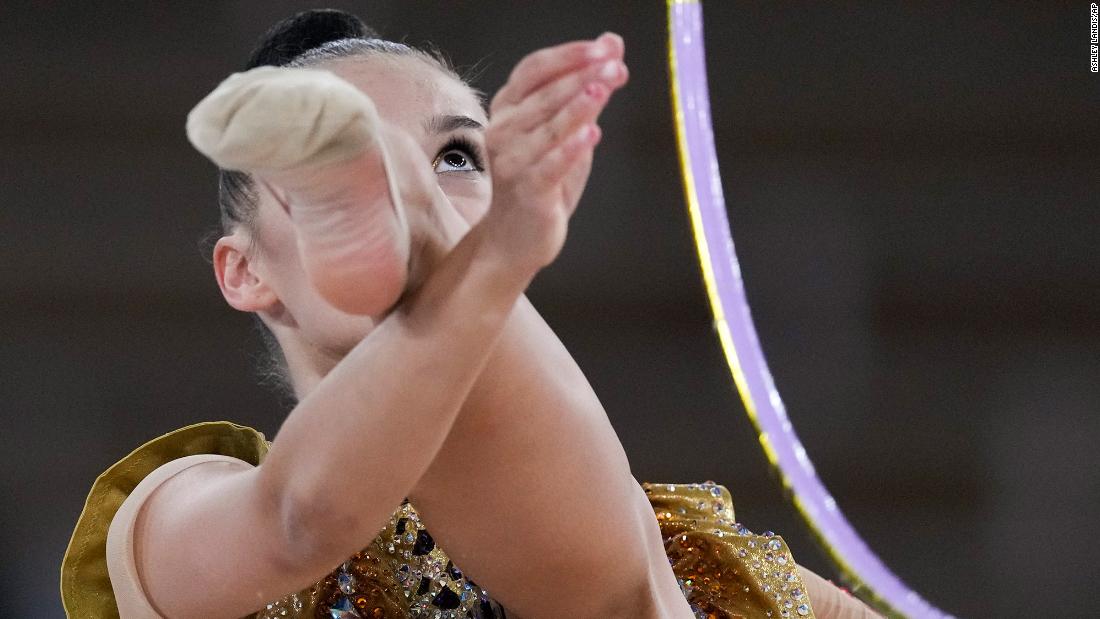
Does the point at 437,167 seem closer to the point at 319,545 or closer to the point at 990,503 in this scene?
the point at 319,545

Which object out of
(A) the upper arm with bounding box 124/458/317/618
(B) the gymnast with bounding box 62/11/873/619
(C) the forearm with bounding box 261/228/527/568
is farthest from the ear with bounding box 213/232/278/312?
(C) the forearm with bounding box 261/228/527/568

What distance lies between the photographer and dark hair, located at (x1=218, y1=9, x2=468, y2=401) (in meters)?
0.64

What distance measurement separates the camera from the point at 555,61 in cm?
41

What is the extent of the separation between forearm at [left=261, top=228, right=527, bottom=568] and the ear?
0.22 m

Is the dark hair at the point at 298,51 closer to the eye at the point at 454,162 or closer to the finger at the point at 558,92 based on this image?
the eye at the point at 454,162

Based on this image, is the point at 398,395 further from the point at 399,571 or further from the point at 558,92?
the point at 399,571

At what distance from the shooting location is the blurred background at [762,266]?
47.1 inches

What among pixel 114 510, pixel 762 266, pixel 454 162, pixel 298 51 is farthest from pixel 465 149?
pixel 762 266

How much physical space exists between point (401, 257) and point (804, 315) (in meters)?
0.90

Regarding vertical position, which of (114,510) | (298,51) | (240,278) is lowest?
(114,510)

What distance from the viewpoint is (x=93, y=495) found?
24.6 inches

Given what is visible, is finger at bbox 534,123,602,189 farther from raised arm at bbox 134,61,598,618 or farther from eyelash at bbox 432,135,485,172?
eyelash at bbox 432,135,485,172

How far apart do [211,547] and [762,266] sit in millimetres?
853

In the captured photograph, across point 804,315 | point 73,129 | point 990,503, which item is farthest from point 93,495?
point 990,503
